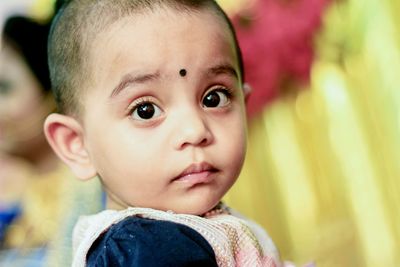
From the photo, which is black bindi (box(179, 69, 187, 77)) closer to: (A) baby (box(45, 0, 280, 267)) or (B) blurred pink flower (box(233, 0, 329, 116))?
(A) baby (box(45, 0, 280, 267))

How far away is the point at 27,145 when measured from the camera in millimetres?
1992

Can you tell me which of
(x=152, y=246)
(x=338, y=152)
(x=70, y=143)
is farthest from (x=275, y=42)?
(x=152, y=246)

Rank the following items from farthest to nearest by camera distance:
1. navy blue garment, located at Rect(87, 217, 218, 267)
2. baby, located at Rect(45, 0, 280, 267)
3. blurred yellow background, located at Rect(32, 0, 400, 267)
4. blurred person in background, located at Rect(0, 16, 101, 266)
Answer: blurred person in background, located at Rect(0, 16, 101, 266) < blurred yellow background, located at Rect(32, 0, 400, 267) < baby, located at Rect(45, 0, 280, 267) < navy blue garment, located at Rect(87, 217, 218, 267)

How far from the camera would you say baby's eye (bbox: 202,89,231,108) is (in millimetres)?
834

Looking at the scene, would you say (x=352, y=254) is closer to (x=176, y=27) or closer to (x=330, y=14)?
(x=330, y=14)

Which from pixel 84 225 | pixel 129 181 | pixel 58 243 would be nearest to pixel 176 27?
pixel 129 181

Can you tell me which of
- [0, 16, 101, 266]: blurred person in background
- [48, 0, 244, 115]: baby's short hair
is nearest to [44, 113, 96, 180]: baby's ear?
[48, 0, 244, 115]: baby's short hair

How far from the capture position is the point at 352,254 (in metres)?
1.80

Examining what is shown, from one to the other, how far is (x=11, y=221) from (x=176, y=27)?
1.36 metres

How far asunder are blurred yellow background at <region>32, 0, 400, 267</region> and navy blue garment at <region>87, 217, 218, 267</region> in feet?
3.61

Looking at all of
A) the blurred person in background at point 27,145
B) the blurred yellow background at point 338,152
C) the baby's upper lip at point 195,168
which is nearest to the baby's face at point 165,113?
the baby's upper lip at point 195,168

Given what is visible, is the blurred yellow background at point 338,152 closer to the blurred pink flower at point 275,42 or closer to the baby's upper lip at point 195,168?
the blurred pink flower at point 275,42

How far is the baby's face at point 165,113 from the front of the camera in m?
0.79

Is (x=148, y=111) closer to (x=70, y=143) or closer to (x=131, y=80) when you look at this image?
(x=131, y=80)
